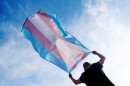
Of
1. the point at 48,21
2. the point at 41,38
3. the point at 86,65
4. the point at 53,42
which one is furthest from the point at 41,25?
the point at 86,65

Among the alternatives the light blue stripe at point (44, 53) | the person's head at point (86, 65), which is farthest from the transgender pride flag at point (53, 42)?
the person's head at point (86, 65)

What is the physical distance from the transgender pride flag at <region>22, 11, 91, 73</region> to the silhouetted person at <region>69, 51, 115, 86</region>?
1.54 m

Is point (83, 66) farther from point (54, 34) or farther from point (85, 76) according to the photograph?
point (54, 34)

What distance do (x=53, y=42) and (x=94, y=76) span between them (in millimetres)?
3172

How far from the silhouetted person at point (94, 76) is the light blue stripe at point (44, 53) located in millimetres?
1584

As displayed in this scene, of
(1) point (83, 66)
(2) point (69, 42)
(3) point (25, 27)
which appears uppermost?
(3) point (25, 27)

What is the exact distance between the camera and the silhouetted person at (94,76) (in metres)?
7.56

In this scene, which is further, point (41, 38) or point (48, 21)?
point (48, 21)

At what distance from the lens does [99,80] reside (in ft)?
24.9

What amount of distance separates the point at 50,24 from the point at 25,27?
1.18m

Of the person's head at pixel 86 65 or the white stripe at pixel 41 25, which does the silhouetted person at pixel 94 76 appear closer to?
the person's head at pixel 86 65

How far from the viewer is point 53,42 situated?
33.7 ft

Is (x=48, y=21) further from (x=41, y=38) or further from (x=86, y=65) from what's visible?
(x=86, y=65)

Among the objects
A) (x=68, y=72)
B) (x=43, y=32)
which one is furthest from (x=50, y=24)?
(x=68, y=72)
